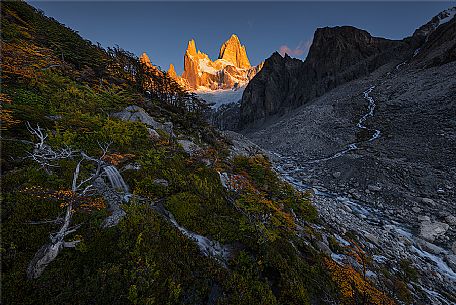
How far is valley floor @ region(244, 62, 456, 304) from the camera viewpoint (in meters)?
8.67

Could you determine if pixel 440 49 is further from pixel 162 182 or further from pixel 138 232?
pixel 138 232

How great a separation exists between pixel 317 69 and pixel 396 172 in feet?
234

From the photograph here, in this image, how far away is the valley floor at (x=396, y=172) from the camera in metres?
8.67

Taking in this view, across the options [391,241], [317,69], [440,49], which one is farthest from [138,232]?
[317,69]

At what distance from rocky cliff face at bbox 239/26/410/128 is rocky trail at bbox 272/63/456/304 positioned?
209 feet

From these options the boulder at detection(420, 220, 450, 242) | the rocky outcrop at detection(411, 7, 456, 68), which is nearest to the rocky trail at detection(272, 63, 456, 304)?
the boulder at detection(420, 220, 450, 242)

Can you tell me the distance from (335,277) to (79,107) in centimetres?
1446

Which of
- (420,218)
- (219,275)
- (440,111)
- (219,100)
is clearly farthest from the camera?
(219,100)

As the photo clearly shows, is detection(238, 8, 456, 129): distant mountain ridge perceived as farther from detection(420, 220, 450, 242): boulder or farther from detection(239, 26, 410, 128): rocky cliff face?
detection(420, 220, 450, 242): boulder

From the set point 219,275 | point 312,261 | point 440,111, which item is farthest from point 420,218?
point 440,111

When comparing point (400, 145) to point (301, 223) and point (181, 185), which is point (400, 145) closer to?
point (301, 223)

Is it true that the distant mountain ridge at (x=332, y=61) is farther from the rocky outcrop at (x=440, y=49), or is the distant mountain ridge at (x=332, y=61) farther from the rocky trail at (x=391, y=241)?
the rocky trail at (x=391, y=241)

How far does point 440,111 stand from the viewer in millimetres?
24734

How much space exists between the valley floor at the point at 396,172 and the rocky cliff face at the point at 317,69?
1114 inches
